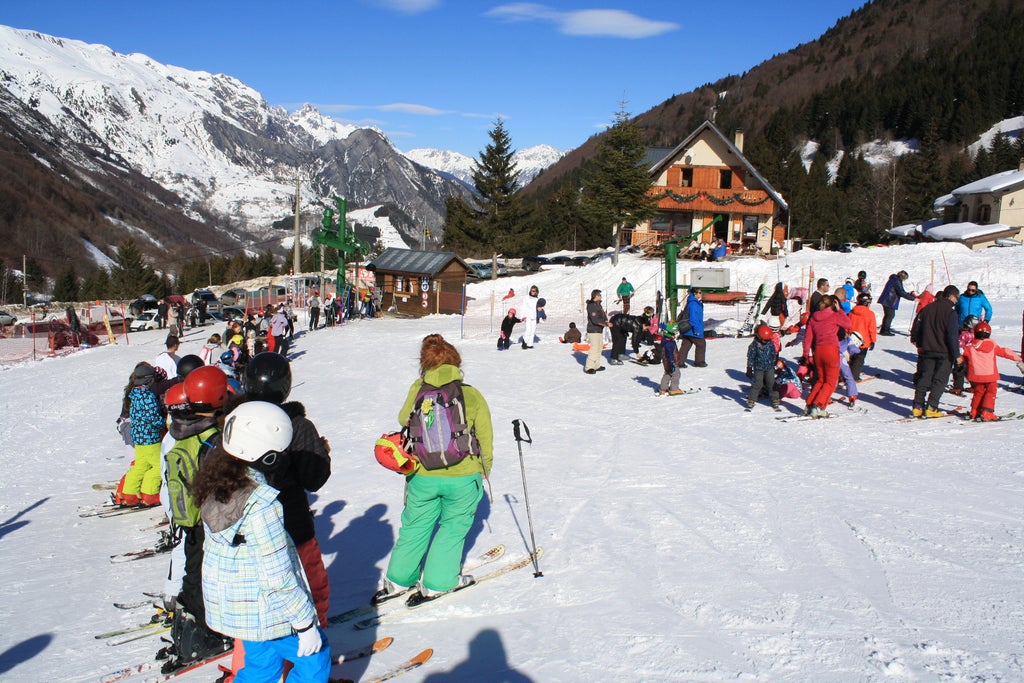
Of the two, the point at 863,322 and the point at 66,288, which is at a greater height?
the point at 863,322

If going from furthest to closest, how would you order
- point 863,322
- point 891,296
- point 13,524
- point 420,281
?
point 420,281 < point 891,296 < point 863,322 < point 13,524

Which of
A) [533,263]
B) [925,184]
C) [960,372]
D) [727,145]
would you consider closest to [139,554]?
[960,372]

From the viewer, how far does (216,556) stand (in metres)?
3.16

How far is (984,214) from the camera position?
4609 centimetres

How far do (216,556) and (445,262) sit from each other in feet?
98.6

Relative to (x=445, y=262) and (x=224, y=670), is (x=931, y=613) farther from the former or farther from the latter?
(x=445, y=262)

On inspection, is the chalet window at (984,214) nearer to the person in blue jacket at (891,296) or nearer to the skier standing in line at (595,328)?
the person in blue jacket at (891,296)

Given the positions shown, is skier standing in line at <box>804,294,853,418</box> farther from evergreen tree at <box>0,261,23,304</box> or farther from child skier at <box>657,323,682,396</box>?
evergreen tree at <box>0,261,23,304</box>

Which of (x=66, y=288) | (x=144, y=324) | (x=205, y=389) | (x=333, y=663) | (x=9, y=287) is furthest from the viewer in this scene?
(x=9, y=287)

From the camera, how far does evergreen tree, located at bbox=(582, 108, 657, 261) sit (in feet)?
128

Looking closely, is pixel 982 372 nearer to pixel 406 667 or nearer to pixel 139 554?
pixel 406 667

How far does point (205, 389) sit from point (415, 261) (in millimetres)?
30073

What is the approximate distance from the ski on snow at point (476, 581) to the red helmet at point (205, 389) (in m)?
1.70

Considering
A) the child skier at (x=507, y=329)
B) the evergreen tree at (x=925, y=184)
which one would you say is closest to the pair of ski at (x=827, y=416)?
the child skier at (x=507, y=329)
